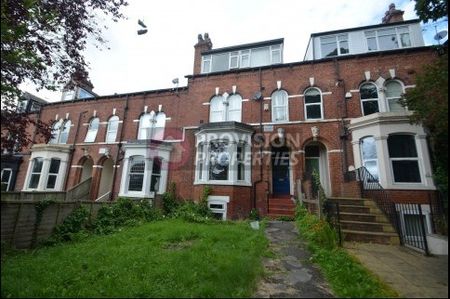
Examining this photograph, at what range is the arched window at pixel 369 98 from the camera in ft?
44.1

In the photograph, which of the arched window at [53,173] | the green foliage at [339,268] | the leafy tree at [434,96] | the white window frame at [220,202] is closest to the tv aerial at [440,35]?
the leafy tree at [434,96]

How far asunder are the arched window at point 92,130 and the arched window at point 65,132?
6.57 ft

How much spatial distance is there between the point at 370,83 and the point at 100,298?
49.5 ft

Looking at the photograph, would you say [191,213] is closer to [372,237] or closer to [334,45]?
[372,237]

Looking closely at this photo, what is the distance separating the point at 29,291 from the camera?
4426mm

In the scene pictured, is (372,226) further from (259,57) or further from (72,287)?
(259,57)

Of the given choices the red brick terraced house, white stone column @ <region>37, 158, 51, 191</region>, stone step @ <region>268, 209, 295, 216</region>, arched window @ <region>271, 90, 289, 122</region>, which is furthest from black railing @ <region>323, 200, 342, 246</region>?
white stone column @ <region>37, 158, 51, 191</region>

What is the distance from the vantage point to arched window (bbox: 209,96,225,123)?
15.7m

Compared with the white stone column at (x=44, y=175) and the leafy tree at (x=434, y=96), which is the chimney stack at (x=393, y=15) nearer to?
the leafy tree at (x=434, y=96)

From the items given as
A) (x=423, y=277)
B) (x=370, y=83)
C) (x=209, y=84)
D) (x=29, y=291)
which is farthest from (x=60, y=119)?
(x=423, y=277)

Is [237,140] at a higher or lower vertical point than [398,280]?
higher

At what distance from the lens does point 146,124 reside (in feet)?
59.6

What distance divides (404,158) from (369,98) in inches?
158

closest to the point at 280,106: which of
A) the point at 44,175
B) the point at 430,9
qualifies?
the point at 430,9
